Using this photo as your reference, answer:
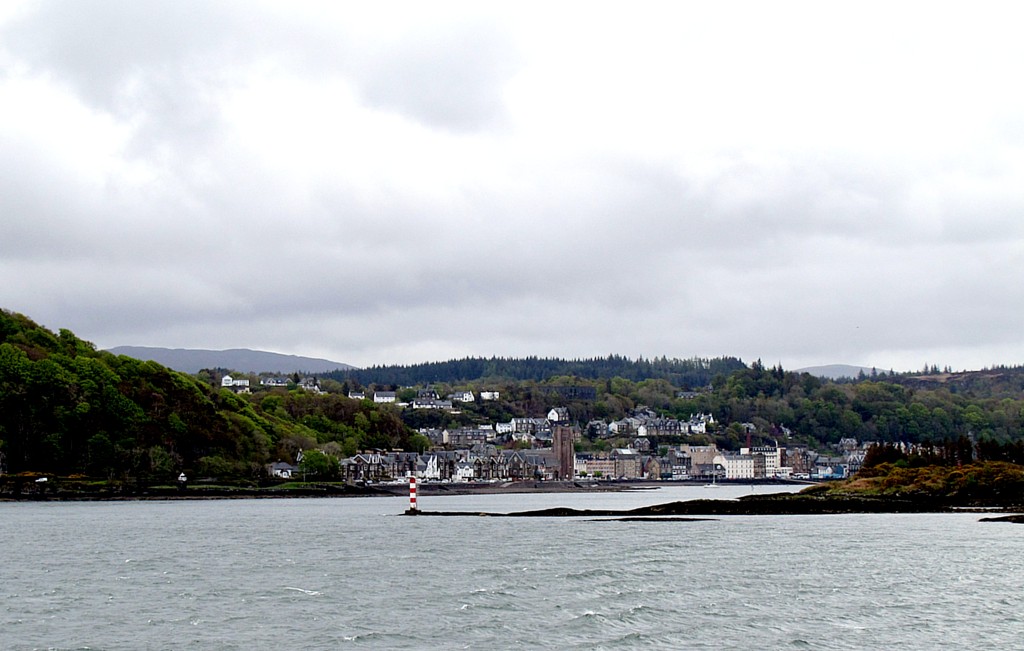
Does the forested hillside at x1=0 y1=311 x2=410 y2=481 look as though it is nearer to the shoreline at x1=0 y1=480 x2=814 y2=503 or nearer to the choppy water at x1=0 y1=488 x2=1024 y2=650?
the shoreline at x1=0 y1=480 x2=814 y2=503

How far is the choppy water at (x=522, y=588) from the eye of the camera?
95.7 feet

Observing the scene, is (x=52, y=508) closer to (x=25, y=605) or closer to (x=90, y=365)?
(x=90, y=365)

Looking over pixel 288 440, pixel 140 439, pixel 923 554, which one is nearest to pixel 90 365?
pixel 140 439

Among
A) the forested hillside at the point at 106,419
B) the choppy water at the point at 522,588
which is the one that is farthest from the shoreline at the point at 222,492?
the choppy water at the point at 522,588

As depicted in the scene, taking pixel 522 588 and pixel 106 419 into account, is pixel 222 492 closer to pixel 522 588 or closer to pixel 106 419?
pixel 106 419

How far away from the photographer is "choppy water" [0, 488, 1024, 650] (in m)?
29.2

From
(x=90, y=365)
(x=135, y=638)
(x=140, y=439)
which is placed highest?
(x=90, y=365)

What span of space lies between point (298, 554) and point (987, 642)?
1287 inches

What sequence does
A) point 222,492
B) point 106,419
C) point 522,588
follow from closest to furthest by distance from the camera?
1. point 522,588
2. point 222,492
3. point 106,419

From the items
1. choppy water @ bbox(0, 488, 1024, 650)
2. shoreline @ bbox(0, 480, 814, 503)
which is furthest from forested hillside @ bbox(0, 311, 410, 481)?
choppy water @ bbox(0, 488, 1024, 650)

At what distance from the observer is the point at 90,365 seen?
14538 centimetres

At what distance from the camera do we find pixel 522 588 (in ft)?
126

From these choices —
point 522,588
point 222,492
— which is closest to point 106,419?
point 222,492

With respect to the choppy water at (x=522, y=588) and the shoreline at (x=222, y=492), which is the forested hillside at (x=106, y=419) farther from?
the choppy water at (x=522, y=588)
